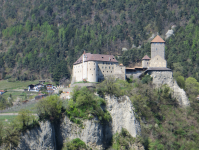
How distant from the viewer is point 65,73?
89.6 meters

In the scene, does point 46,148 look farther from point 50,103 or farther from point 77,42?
point 77,42

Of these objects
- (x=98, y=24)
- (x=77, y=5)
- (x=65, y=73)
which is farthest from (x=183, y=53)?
(x=77, y=5)

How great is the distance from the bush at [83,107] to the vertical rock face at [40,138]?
14.4 feet

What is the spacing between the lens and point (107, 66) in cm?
6212

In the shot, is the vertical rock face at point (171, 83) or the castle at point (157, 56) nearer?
the vertical rock face at point (171, 83)

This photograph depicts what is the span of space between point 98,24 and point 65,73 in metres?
42.6

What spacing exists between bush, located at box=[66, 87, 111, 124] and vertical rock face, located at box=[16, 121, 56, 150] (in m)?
4.38

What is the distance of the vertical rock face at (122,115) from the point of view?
51.5 metres

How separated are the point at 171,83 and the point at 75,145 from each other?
26.6 m

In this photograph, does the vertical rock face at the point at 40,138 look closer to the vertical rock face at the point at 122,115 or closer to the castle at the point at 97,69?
the vertical rock face at the point at 122,115

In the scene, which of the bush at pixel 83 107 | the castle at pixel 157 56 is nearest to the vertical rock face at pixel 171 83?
the castle at pixel 157 56

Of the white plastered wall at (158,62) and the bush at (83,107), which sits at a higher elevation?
the white plastered wall at (158,62)

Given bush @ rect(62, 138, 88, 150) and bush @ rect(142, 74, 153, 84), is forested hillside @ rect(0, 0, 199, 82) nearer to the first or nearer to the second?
bush @ rect(142, 74, 153, 84)

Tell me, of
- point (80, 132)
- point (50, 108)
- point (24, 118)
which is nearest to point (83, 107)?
point (80, 132)
